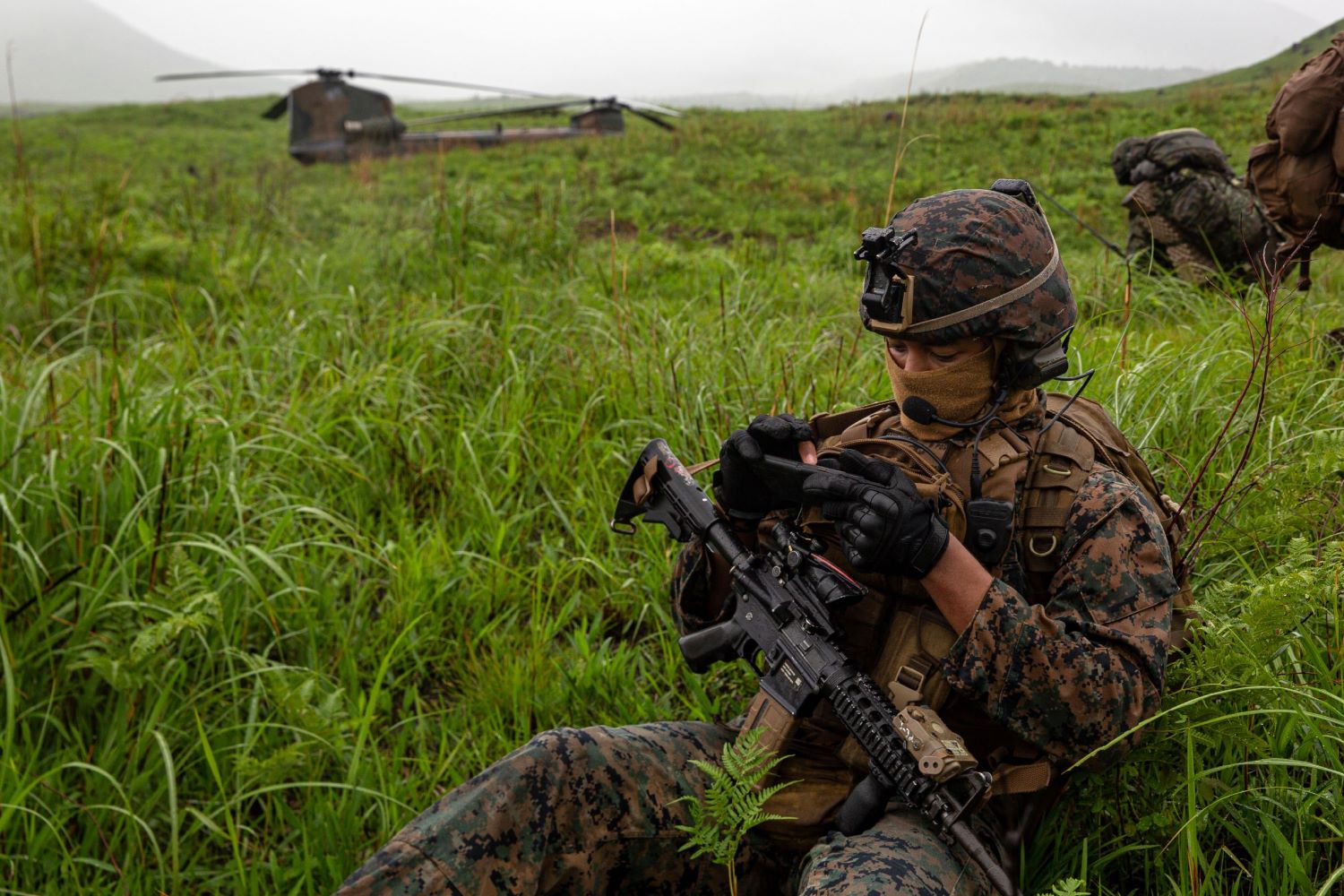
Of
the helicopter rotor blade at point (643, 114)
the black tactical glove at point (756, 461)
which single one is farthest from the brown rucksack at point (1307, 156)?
the helicopter rotor blade at point (643, 114)

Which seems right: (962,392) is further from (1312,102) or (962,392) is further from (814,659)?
(1312,102)

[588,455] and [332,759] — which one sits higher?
[588,455]

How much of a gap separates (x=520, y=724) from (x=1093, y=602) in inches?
69.9

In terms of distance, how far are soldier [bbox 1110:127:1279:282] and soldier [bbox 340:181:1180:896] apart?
439 cm

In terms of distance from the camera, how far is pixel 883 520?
179 cm

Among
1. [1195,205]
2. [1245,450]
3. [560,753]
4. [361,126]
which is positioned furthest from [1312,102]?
[361,126]

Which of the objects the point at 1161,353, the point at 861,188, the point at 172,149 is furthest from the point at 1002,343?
the point at 172,149

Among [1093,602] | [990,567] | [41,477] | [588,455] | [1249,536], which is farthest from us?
[588,455]

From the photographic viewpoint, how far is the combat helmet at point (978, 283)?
1973mm

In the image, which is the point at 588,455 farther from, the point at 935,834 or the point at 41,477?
the point at 935,834

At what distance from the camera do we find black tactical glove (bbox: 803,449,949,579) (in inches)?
70.3

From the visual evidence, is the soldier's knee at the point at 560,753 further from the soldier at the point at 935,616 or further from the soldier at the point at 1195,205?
the soldier at the point at 1195,205

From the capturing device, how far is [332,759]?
9.77 ft

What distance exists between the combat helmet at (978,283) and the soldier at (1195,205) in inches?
170
